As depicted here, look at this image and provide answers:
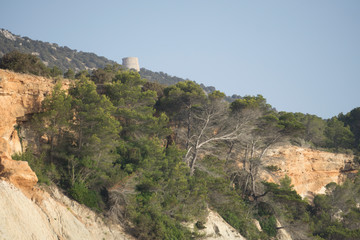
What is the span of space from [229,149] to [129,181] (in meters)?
13.5

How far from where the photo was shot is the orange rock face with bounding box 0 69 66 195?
14.3m

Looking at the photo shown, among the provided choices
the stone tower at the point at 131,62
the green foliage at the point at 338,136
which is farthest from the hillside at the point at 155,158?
the stone tower at the point at 131,62

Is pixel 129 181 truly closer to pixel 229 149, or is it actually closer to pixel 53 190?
pixel 53 190

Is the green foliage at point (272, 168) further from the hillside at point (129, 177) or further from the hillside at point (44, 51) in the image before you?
the hillside at point (44, 51)

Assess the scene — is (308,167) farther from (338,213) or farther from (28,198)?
(28,198)

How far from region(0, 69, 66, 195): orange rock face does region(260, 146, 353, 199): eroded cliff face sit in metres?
20.7

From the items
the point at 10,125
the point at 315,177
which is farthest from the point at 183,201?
the point at 315,177

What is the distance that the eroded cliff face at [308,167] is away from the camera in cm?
3413

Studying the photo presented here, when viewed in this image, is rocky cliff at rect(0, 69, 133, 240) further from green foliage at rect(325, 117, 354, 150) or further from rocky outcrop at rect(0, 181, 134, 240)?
green foliage at rect(325, 117, 354, 150)

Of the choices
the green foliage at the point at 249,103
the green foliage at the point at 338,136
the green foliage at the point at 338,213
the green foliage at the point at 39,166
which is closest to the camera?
the green foliage at the point at 39,166

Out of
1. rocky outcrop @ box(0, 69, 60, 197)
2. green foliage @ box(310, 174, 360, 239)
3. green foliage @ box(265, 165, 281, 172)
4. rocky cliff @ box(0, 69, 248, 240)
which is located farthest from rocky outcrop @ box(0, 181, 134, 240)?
green foliage @ box(310, 174, 360, 239)

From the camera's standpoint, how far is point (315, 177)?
39750mm

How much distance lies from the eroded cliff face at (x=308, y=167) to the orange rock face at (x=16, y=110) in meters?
20.7

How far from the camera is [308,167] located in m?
39.2
